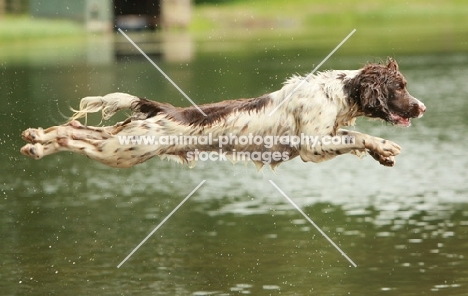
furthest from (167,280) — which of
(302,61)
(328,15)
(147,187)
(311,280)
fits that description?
(328,15)

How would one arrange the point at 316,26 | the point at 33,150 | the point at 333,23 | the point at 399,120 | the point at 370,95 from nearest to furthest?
the point at 33,150 < the point at 370,95 < the point at 399,120 < the point at 333,23 < the point at 316,26

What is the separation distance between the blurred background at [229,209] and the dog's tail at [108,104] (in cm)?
220

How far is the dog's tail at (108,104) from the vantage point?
10805 mm

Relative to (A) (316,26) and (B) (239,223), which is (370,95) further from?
(A) (316,26)

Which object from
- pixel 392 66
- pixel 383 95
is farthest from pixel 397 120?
pixel 392 66

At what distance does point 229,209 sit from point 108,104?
6576mm

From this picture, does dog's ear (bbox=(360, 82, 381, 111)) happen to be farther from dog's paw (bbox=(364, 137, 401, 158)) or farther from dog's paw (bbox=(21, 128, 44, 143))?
dog's paw (bbox=(21, 128, 44, 143))

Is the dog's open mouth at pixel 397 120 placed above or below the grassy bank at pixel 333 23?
above

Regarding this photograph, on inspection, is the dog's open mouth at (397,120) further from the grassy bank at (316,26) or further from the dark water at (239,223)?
the grassy bank at (316,26)

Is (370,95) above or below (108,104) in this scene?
above

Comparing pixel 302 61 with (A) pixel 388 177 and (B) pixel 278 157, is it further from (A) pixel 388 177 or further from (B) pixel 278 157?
(B) pixel 278 157

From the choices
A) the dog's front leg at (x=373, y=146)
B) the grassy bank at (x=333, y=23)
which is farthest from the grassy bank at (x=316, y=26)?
the dog's front leg at (x=373, y=146)

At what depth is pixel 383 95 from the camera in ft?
34.8

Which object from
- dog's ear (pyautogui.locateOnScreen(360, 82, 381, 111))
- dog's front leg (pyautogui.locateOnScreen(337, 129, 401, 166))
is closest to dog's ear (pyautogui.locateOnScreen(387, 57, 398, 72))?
dog's ear (pyautogui.locateOnScreen(360, 82, 381, 111))
